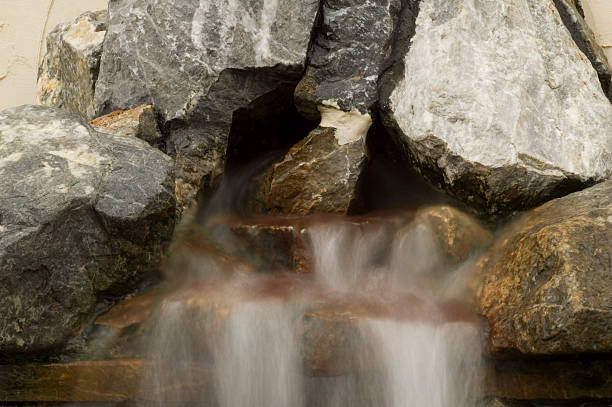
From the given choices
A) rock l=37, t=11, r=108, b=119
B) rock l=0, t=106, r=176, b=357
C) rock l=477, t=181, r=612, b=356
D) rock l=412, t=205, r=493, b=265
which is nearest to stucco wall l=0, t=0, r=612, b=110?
rock l=37, t=11, r=108, b=119

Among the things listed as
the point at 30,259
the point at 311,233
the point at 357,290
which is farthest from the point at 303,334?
the point at 30,259

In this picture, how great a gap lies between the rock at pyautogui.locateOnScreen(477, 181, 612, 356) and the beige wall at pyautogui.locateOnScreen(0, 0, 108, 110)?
13.9 feet

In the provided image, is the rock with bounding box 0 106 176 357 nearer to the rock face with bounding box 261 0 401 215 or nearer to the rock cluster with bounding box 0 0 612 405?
the rock cluster with bounding box 0 0 612 405

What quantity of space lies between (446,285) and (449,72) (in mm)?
1010

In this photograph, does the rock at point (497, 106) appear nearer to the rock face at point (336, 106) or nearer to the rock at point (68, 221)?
the rock face at point (336, 106)

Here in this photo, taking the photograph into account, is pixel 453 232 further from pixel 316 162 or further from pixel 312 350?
pixel 312 350

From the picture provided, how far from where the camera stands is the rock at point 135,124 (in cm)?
331

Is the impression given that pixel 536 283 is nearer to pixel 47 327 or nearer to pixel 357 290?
pixel 357 290

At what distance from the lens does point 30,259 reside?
2.47m

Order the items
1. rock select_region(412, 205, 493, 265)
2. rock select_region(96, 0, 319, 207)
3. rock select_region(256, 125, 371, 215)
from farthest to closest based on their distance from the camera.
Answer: rock select_region(96, 0, 319, 207) < rock select_region(256, 125, 371, 215) < rock select_region(412, 205, 493, 265)

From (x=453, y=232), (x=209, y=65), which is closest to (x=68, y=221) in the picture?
(x=209, y=65)

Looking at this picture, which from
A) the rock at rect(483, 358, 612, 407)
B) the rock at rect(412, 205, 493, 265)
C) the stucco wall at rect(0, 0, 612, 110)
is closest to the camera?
the rock at rect(483, 358, 612, 407)

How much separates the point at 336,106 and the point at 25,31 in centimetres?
341

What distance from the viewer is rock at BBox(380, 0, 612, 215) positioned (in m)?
3.07
